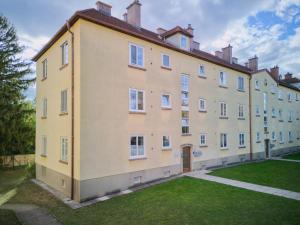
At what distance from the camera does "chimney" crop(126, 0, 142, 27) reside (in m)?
19.1

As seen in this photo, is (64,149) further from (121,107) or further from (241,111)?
(241,111)

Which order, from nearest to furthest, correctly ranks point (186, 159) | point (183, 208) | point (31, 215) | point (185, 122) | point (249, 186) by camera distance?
point (183, 208)
point (31, 215)
point (249, 186)
point (185, 122)
point (186, 159)

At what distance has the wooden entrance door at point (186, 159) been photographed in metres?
19.6

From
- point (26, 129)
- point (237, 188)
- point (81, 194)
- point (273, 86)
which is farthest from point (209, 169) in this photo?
point (26, 129)

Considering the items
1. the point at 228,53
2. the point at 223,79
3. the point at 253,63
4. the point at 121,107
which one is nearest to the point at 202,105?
the point at 223,79

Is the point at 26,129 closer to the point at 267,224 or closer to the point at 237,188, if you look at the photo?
the point at 237,188

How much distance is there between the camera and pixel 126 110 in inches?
612

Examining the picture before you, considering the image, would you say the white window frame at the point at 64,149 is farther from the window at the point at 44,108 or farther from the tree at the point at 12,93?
the tree at the point at 12,93

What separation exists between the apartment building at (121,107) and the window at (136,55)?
0.07 metres

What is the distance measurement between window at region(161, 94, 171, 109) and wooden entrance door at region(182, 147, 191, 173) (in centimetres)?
412

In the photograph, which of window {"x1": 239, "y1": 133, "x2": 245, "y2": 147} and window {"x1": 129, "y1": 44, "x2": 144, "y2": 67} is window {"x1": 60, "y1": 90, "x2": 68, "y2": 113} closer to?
window {"x1": 129, "y1": 44, "x2": 144, "y2": 67}

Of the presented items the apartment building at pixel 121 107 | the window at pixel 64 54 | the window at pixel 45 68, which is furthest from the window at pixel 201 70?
the window at pixel 45 68

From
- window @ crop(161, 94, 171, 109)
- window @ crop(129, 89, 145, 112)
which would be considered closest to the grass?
window @ crop(161, 94, 171, 109)

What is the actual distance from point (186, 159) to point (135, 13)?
42.6ft
